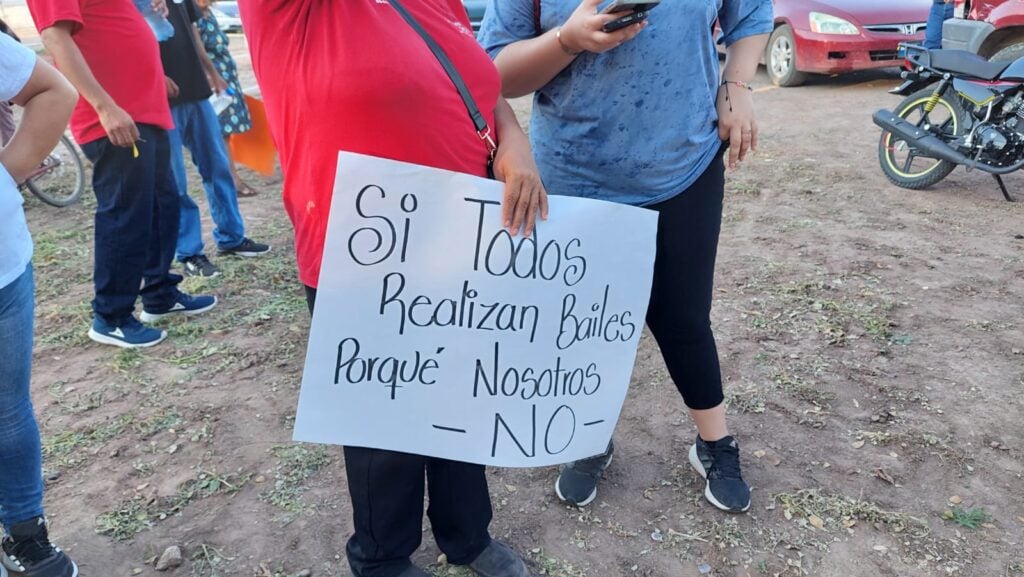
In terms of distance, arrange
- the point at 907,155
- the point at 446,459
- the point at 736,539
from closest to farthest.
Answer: the point at 446,459 < the point at 736,539 < the point at 907,155

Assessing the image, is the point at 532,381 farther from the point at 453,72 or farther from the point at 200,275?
the point at 200,275

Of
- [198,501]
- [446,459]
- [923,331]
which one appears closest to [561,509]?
[446,459]

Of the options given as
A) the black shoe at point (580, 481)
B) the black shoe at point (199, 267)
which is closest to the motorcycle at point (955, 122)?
the black shoe at point (580, 481)

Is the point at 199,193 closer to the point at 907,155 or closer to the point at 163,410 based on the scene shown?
the point at 163,410

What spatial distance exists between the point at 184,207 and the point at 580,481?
2.79 meters

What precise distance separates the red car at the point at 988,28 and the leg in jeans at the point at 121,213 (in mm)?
5796

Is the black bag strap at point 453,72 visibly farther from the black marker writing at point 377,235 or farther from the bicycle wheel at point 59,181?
the bicycle wheel at point 59,181

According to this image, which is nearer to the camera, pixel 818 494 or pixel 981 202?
pixel 818 494

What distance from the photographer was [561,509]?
7.42ft

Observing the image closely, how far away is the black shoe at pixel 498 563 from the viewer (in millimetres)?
1948

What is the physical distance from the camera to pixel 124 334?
331 centimetres

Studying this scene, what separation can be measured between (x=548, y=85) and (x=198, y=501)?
1651mm

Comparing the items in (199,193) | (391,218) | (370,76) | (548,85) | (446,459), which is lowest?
(199,193)

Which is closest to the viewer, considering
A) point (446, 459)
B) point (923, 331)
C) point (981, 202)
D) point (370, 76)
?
point (370, 76)
